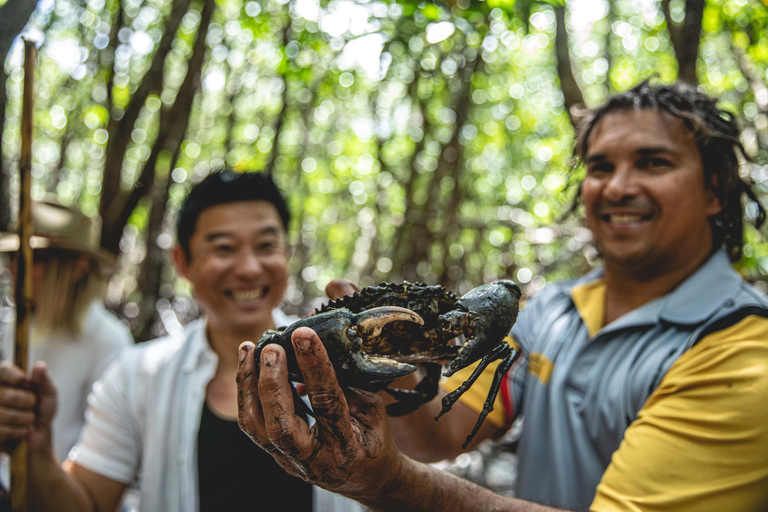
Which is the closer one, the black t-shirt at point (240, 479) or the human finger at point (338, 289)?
the human finger at point (338, 289)

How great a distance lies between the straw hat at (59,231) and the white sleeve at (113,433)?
4.01ft

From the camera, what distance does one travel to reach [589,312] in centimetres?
267

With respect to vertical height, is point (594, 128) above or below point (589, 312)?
above

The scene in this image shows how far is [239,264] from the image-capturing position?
2.80 meters

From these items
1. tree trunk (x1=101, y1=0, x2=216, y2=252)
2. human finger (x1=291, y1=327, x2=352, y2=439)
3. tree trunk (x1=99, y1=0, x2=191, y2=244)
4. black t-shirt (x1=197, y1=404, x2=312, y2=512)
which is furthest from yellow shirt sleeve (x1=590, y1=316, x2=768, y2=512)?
tree trunk (x1=99, y1=0, x2=191, y2=244)

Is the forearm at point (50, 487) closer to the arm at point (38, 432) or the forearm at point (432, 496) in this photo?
the arm at point (38, 432)

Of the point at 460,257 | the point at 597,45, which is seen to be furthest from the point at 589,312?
the point at 597,45

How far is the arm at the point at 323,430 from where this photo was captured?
152 cm

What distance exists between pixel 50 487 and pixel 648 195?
305 cm

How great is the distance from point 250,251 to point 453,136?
3.80 m

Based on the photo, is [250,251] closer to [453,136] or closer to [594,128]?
[594,128]

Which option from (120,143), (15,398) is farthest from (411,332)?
(120,143)

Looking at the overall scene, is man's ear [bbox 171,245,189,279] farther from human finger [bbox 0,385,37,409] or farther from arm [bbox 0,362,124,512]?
human finger [bbox 0,385,37,409]

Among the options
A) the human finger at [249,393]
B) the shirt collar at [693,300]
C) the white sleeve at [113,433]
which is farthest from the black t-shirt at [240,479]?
the shirt collar at [693,300]
